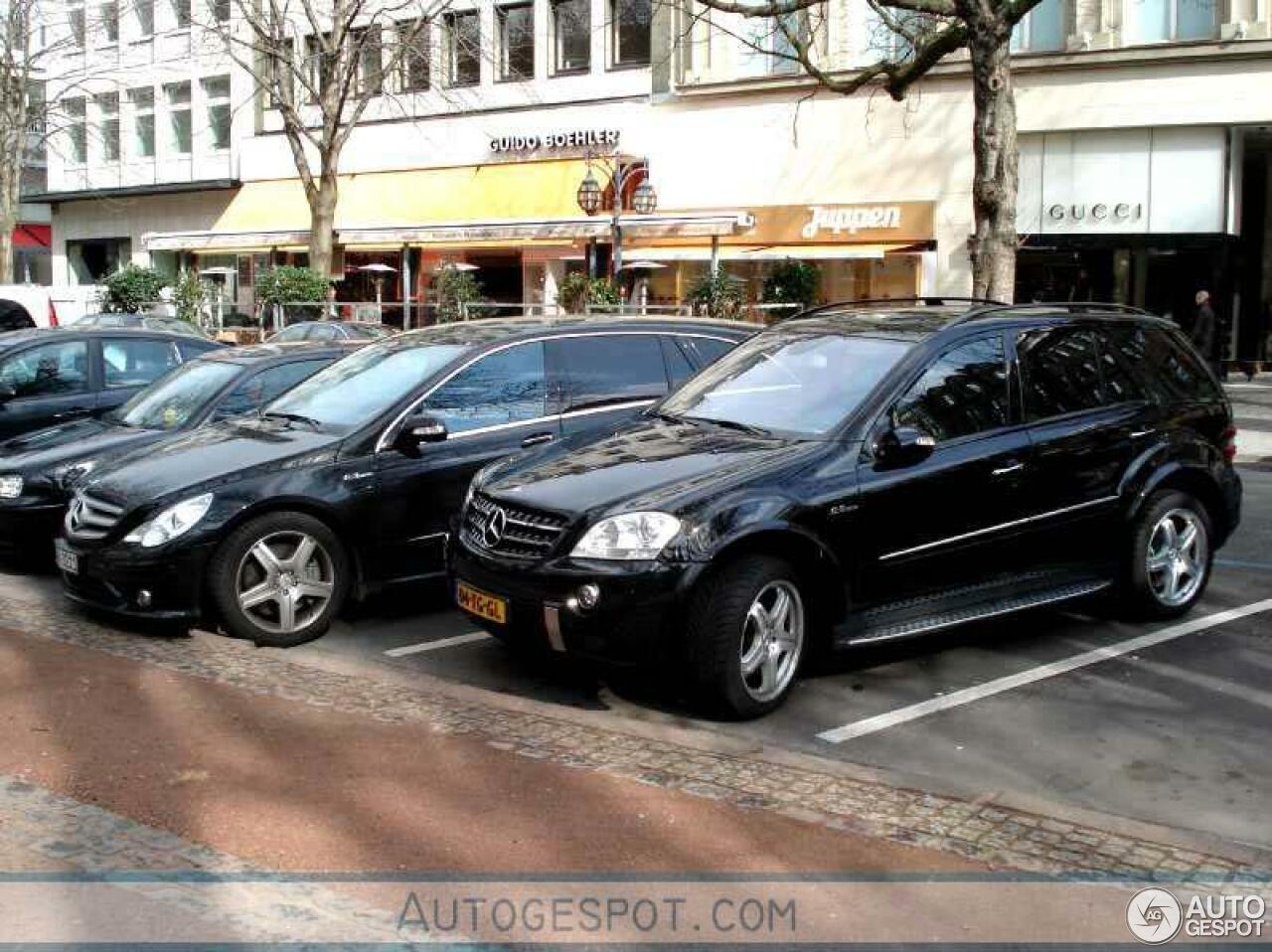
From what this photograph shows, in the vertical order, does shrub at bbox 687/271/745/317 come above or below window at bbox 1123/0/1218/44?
below

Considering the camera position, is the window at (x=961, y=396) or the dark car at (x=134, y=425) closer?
the window at (x=961, y=396)

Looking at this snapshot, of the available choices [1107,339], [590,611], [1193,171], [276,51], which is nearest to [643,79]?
[276,51]

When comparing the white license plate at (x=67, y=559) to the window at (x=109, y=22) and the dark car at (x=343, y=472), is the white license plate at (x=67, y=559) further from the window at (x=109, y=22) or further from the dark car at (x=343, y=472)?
the window at (x=109, y=22)

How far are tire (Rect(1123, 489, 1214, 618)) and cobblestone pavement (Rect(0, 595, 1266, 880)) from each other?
9.56ft

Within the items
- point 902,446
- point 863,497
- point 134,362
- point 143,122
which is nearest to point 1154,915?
point 863,497

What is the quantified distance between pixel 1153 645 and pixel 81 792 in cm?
514

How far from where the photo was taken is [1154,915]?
4.11m

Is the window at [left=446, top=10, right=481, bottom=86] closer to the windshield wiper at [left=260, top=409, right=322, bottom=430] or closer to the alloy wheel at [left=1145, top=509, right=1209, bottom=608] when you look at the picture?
the windshield wiper at [left=260, top=409, right=322, bottom=430]

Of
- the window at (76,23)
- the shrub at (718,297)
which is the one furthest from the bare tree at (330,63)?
the shrub at (718,297)

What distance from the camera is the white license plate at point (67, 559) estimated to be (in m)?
7.44

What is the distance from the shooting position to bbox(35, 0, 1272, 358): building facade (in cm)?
2477

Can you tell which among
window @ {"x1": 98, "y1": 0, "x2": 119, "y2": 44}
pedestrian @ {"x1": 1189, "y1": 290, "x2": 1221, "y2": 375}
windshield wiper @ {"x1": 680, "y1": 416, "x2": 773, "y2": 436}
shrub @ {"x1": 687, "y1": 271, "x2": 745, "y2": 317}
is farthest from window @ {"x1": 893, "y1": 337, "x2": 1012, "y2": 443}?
window @ {"x1": 98, "y1": 0, "x2": 119, "y2": 44}

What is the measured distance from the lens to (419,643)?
7.48 m

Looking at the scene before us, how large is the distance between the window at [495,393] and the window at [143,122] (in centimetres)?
3895
